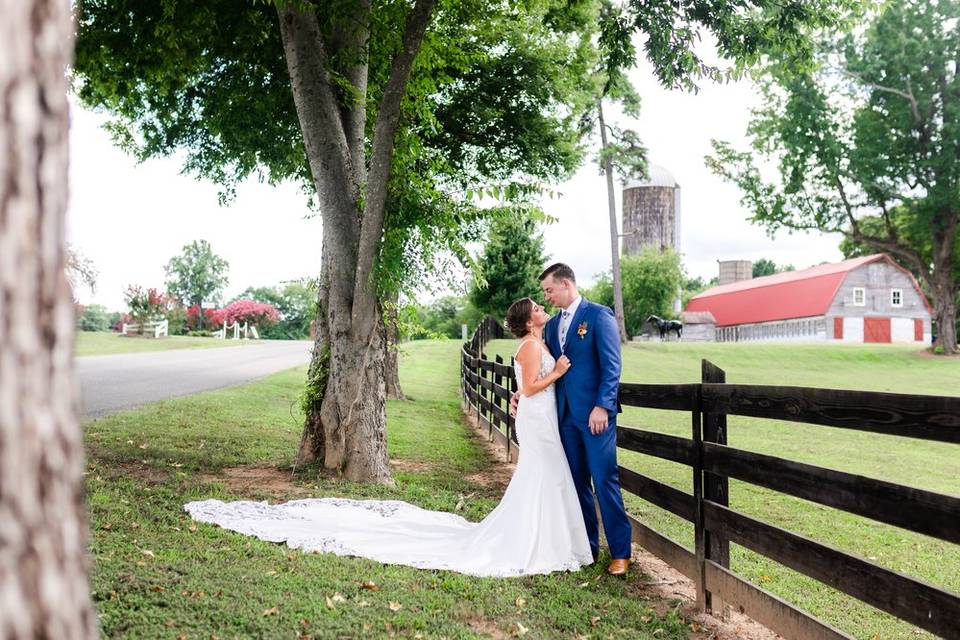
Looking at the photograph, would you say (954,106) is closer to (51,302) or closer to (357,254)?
(357,254)

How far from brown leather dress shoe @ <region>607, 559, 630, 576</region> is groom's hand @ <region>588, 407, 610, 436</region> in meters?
0.93

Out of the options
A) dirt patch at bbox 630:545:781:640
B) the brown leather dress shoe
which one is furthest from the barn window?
the brown leather dress shoe

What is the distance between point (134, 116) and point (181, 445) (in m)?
7.68

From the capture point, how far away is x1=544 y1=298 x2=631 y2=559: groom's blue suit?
5773mm

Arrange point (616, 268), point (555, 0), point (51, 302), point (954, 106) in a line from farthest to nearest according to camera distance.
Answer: point (616, 268), point (954, 106), point (555, 0), point (51, 302)

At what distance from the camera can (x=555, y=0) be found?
12719mm

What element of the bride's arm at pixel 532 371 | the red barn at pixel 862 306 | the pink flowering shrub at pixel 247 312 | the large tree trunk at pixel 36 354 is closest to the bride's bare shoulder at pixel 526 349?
the bride's arm at pixel 532 371

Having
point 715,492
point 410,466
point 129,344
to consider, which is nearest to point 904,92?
point 410,466

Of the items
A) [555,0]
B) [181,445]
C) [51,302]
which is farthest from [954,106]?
[51,302]

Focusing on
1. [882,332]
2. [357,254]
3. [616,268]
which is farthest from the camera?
[882,332]

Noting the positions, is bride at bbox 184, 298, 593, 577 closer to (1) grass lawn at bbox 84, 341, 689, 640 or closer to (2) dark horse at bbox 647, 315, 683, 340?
(1) grass lawn at bbox 84, 341, 689, 640

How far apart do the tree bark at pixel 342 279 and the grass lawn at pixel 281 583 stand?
19.3 inches

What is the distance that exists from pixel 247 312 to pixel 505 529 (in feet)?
202

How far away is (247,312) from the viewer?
64875 mm
